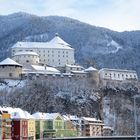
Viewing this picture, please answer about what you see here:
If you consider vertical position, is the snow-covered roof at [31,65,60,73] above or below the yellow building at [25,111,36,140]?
above

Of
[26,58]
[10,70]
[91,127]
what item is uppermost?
[26,58]

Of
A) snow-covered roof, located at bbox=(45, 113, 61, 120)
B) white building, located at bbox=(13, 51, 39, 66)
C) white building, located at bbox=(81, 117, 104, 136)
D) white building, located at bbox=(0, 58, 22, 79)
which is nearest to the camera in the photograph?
snow-covered roof, located at bbox=(45, 113, 61, 120)

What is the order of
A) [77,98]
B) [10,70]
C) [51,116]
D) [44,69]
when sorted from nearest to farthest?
[51,116] → [77,98] → [10,70] → [44,69]

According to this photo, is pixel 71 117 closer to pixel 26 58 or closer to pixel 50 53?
pixel 26 58

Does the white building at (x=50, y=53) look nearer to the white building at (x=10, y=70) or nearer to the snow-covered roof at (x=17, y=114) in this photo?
the white building at (x=10, y=70)

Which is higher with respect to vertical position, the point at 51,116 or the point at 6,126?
the point at 51,116

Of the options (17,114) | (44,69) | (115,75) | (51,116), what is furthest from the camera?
(115,75)

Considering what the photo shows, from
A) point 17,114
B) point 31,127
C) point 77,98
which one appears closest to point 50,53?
point 77,98

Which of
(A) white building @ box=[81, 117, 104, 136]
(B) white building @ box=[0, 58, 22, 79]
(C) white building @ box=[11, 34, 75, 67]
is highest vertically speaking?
(C) white building @ box=[11, 34, 75, 67]

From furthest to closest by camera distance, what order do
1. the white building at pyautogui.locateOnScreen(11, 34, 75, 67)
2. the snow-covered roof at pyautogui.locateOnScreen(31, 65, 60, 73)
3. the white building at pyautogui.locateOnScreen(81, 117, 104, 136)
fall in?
the white building at pyautogui.locateOnScreen(11, 34, 75, 67), the snow-covered roof at pyautogui.locateOnScreen(31, 65, 60, 73), the white building at pyautogui.locateOnScreen(81, 117, 104, 136)

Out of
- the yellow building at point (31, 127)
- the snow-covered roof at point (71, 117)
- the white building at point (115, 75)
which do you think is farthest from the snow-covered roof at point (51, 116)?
the white building at point (115, 75)

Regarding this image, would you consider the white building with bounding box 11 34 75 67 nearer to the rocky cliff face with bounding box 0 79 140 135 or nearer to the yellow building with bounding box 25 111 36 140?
the rocky cliff face with bounding box 0 79 140 135

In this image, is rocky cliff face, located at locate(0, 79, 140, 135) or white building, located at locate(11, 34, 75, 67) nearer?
rocky cliff face, located at locate(0, 79, 140, 135)

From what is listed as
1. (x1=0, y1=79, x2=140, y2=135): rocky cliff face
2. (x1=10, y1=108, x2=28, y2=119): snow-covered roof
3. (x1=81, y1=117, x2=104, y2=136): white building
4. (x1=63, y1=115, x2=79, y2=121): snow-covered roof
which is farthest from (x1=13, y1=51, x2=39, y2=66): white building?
(x1=10, y1=108, x2=28, y2=119): snow-covered roof
